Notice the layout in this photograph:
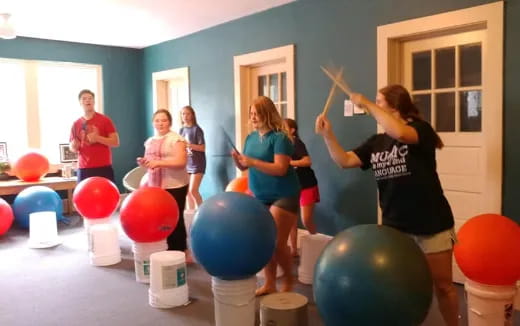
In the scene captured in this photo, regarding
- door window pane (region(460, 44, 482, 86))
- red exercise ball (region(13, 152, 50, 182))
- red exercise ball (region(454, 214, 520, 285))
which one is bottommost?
red exercise ball (region(454, 214, 520, 285))

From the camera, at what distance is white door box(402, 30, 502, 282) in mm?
3160

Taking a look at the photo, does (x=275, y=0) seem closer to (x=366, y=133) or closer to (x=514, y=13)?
(x=366, y=133)

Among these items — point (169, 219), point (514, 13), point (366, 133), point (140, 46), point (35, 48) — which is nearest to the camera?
point (514, 13)

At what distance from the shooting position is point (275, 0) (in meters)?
4.54

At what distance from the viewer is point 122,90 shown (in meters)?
7.06

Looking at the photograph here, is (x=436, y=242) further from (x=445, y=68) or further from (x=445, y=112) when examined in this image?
(x=445, y=68)

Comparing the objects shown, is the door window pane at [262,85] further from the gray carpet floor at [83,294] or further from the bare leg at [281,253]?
the bare leg at [281,253]

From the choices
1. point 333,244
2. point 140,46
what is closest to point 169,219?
point 333,244

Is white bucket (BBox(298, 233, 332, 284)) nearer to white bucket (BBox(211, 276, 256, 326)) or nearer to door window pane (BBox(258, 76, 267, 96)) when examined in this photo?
white bucket (BBox(211, 276, 256, 326))

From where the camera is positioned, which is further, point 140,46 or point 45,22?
point 140,46

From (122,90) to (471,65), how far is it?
512 centimetres

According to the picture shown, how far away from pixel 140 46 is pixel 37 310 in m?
4.73

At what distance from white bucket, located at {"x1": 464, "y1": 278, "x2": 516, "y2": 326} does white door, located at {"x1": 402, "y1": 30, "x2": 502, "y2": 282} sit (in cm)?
98

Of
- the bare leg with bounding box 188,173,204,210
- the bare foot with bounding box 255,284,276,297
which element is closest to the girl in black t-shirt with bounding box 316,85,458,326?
the bare foot with bounding box 255,284,276,297
